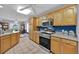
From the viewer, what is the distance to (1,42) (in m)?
3.40

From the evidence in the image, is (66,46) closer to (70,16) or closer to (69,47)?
(69,47)

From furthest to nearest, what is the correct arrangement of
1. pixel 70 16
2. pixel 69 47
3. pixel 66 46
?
pixel 70 16
pixel 66 46
pixel 69 47

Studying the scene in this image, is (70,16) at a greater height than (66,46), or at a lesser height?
greater

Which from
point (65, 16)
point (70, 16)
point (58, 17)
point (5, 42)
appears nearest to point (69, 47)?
point (70, 16)

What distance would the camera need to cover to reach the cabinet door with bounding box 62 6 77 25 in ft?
9.55

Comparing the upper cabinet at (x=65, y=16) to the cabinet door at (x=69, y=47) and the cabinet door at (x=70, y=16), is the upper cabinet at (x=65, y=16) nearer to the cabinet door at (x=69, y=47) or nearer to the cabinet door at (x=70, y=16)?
the cabinet door at (x=70, y=16)

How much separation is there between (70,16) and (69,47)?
0.94 metres

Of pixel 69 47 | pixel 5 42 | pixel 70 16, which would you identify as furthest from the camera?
pixel 5 42

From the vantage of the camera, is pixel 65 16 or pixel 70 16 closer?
pixel 70 16

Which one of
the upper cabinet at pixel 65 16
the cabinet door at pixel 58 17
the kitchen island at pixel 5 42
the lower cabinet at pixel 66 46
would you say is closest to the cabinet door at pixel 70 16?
the upper cabinet at pixel 65 16

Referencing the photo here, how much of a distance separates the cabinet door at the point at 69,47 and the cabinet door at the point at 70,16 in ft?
2.01

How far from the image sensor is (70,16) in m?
3.08

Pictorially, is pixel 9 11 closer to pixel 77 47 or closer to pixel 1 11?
pixel 1 11
